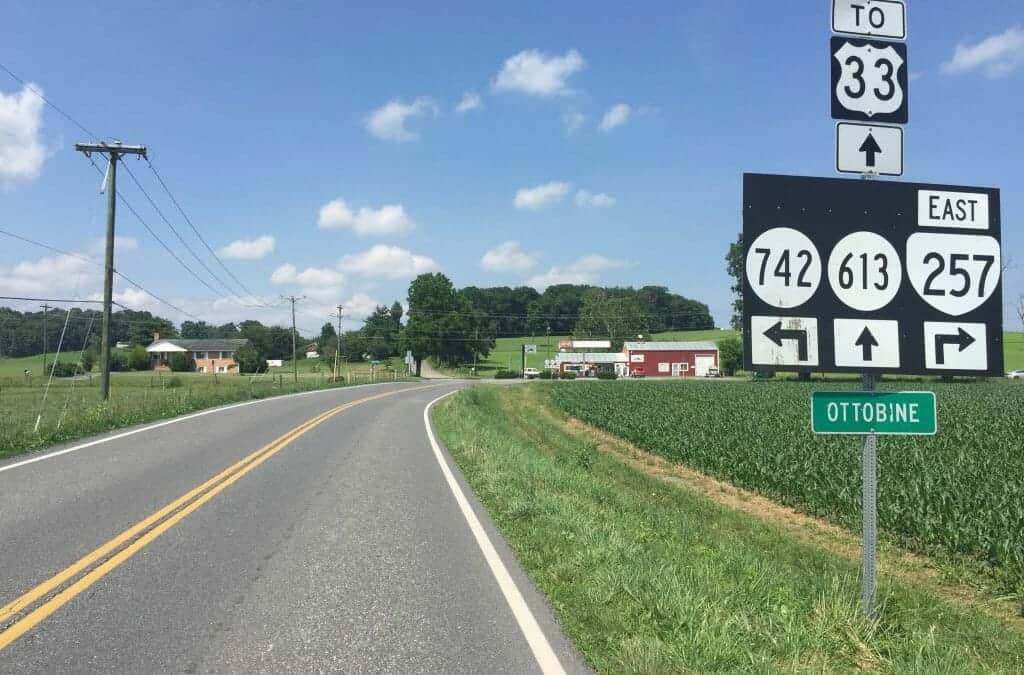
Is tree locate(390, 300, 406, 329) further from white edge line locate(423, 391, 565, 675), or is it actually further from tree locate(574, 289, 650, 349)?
white edge line locate(423, 391, 565, 675)

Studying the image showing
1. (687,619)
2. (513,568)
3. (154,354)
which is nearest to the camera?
(687,619)

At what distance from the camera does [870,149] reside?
4.96 m

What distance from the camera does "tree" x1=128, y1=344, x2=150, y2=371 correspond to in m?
116

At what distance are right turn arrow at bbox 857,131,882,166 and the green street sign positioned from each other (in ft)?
5.36

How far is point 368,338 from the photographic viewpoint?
160 m

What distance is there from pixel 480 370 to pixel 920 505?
357 ft

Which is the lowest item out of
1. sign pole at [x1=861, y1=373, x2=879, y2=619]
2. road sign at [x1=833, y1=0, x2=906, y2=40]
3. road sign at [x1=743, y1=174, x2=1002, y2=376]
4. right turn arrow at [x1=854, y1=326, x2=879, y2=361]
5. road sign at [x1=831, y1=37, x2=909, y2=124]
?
sign pole at [x1=861, y1=373, x2=879, y2=619]

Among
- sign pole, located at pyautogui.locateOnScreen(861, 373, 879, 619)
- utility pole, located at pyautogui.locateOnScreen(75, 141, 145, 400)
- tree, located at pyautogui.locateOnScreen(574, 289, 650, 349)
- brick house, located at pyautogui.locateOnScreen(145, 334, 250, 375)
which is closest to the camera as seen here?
sign pole, located at pyautogui.locateOnScreen(861, 373, 879, 619)

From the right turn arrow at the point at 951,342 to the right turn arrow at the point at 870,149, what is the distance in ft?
4.30

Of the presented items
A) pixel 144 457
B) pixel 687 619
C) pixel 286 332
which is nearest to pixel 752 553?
pixel 687 619

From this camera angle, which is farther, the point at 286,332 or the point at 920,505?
the point at 286,332

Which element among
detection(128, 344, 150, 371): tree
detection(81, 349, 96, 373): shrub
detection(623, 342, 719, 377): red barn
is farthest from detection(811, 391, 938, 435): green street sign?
detection(128, 344, 150, 371): tree

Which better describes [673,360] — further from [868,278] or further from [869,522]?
[869,522]

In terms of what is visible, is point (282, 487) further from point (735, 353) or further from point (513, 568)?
point (735, 353)
